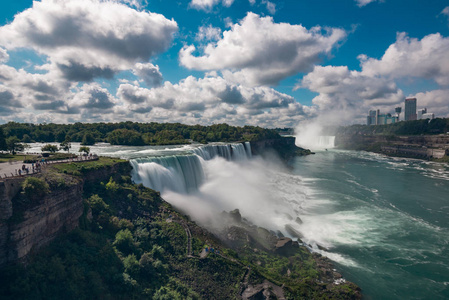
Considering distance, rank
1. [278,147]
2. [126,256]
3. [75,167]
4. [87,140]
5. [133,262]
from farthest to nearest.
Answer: [278,147] < [87,140] < [75,167] < [126,256] < [133,262]

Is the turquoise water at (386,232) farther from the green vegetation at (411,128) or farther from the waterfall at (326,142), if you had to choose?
the waterfall at (326,142)

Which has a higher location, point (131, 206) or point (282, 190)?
point (131, 206)

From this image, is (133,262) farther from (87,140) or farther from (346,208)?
(87,140)

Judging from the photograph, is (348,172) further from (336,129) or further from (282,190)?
(336,129)

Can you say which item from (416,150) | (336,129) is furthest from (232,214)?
(336,129)

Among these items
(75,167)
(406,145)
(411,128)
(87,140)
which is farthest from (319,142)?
(75,167)

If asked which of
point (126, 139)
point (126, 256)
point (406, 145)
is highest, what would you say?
point (126, 139)
